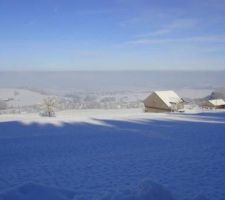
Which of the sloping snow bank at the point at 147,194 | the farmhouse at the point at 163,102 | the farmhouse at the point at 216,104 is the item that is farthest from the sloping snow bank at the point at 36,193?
the farmhouse at the point at 216,104

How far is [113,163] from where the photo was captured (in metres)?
12.3

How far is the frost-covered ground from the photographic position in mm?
8922

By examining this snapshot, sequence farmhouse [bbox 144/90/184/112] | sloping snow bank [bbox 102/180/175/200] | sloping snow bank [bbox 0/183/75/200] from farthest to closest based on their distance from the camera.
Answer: farmhouse [bbox 144/90/184/112]
sloping snow bank [bbox 0/183/75/200]
sloping snow bank [bbox 102/180/175/200]

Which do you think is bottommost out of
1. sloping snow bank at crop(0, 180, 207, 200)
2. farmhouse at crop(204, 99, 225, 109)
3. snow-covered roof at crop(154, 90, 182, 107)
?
sloping snow bank at crop(0, 180, 207, 200)

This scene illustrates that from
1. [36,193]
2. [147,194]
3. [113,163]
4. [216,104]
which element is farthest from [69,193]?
[216,104]

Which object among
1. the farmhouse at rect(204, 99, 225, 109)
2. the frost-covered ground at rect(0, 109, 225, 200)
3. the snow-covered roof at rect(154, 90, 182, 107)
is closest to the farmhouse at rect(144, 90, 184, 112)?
the snow-covered roof at rect(154, 90, 182, 107)

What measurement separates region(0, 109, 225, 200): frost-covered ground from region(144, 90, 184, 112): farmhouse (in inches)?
643

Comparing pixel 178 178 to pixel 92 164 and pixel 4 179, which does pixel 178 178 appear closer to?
pixel 92 164

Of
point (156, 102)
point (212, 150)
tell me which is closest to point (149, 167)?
point (212, 150)

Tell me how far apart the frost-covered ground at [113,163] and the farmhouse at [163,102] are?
1632cm

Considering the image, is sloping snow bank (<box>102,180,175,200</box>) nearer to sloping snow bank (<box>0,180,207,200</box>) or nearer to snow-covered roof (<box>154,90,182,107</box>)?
sloping snow bank (<box>0,180,207,200</box>)

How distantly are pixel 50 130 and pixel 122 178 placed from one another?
11055 millimetres

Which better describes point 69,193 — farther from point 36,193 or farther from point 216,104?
point 216,104

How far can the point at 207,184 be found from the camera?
31.6 ft
